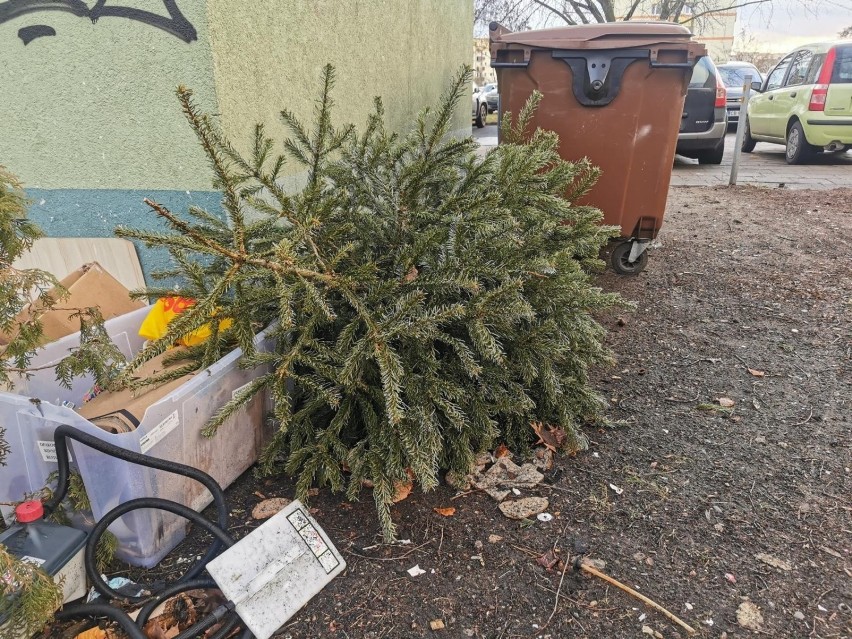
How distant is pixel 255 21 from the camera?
290cm

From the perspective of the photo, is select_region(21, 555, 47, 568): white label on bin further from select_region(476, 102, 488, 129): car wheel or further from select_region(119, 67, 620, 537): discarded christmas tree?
select_region(476, 102, 488, 129): car wheel

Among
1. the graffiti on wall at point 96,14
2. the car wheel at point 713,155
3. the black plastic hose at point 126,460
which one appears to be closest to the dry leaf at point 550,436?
the black plastic hose at point 126,460

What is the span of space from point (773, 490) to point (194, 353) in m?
2.25

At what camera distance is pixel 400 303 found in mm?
1973

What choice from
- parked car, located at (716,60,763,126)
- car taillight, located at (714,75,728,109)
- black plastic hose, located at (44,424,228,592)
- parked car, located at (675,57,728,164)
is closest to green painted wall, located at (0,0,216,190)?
black plastic hose, located at (44,424,228,592)

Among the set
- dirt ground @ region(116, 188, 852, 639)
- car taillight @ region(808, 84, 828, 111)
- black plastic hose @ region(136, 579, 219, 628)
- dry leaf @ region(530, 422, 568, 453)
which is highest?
car taillight @ region(808, 84, 828, 111)

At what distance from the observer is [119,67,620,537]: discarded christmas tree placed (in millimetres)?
1932

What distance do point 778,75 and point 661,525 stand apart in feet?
37.1

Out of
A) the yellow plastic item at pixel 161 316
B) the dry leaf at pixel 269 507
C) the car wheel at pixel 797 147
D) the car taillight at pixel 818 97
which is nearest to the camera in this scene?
the dry leaf at pixel 269 507

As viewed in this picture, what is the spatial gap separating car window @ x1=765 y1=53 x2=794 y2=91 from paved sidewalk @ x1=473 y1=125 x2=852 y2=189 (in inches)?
49.2

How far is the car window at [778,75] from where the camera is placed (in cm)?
1024

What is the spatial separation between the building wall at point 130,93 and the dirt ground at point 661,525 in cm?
170

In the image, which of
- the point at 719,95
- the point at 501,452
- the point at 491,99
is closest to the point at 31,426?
the point at 501,452

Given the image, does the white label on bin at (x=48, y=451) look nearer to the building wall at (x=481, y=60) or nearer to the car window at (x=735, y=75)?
the building wall at (x=481, y=60)
